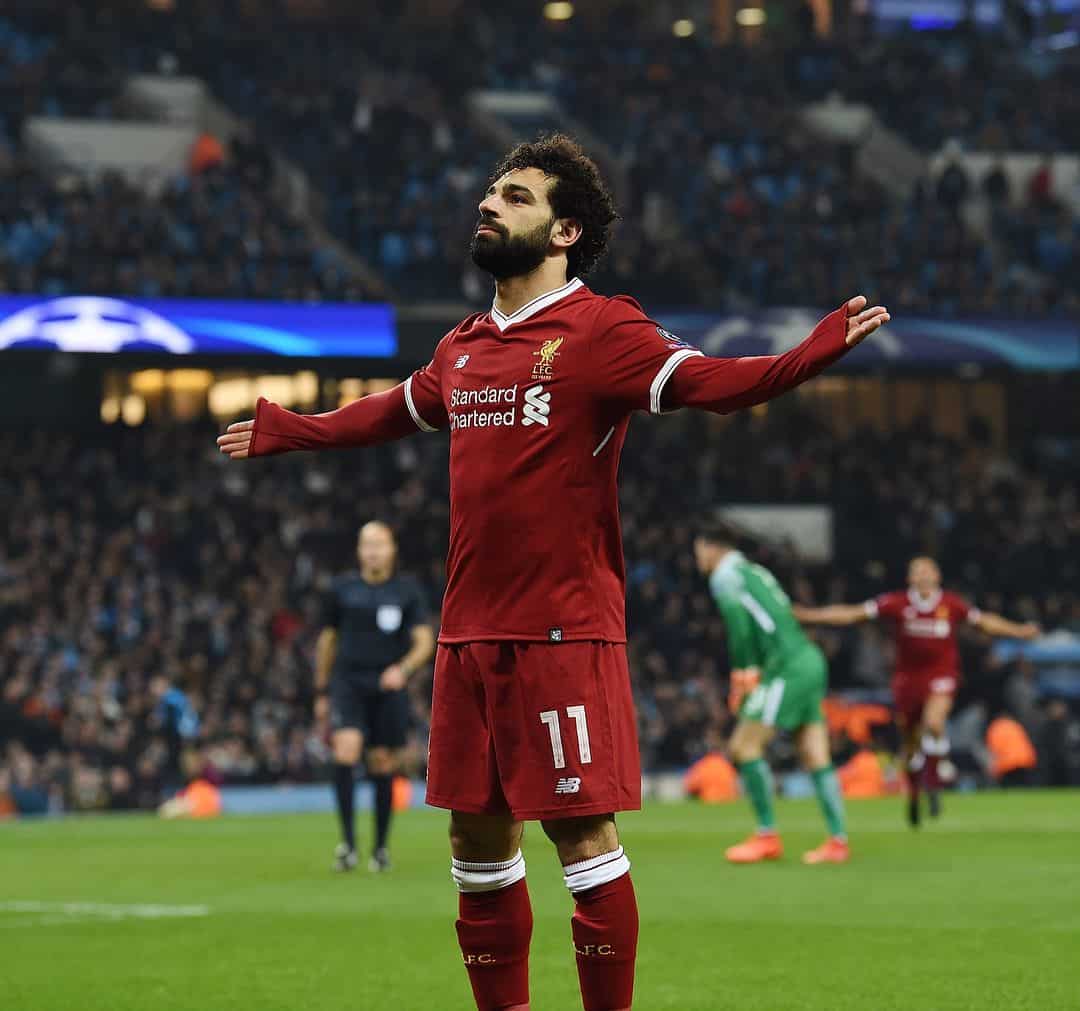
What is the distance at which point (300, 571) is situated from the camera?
28.7 meters

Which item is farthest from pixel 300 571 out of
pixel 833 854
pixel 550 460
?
pixel 550 460

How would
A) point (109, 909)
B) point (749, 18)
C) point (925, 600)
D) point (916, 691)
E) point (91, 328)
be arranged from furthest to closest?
1. point (749, 18)
2. point (91, 328)
3. point (916, 691)
4. point (925, 600)
5. point (109, 909)

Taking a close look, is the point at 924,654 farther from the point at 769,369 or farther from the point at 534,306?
the point at 769,369

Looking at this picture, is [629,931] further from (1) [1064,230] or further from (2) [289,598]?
(1) [1064,230]

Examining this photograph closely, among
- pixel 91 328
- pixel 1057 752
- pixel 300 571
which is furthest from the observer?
pixel 300 571

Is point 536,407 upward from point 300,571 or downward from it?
downward

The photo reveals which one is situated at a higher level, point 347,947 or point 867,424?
point 867,424

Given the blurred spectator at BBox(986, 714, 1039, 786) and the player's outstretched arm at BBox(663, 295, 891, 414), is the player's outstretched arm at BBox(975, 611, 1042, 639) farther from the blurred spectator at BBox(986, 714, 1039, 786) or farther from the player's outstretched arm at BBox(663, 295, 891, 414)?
the player's outstretched arm at BBox(663, 295, 891, 414)

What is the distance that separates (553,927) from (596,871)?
15.5 ft

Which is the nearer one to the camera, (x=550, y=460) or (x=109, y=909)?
(x=550, y=460)

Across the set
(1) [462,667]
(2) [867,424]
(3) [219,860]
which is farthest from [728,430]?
(1) [462,667]

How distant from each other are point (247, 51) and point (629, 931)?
3143 centimetres

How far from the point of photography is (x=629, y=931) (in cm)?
532

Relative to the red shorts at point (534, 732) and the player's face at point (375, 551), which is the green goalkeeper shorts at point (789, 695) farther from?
the red shorts at point (534, 732)
